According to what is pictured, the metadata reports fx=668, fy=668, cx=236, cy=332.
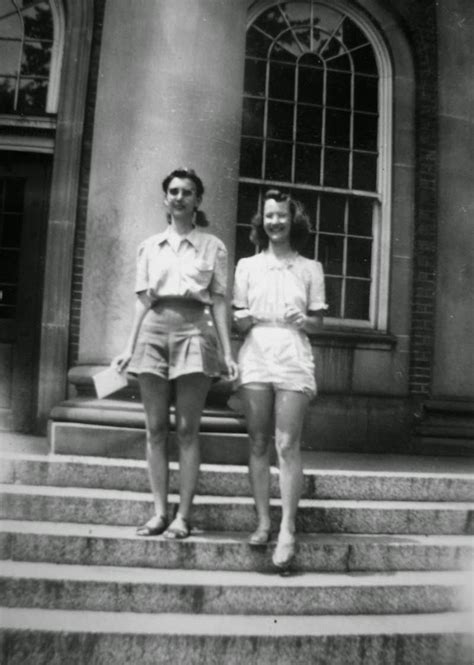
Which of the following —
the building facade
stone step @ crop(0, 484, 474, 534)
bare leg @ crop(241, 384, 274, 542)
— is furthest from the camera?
the building facade

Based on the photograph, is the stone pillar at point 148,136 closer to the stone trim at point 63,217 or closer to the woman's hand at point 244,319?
the stone trim at point 63,217

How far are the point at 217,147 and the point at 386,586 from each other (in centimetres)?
335

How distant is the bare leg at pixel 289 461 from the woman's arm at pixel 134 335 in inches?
35.2

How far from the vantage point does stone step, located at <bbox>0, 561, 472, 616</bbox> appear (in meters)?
3.34

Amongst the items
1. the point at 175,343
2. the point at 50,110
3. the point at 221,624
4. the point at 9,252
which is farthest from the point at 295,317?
the point at 50,110

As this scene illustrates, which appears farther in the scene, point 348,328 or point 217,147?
point 348,328

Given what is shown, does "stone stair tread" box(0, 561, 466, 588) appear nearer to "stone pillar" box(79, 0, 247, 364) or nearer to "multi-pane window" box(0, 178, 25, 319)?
"stone pillar" box(79, 0, 247, 364)

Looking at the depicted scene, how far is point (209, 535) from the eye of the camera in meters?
3.85

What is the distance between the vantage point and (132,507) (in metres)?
4.00

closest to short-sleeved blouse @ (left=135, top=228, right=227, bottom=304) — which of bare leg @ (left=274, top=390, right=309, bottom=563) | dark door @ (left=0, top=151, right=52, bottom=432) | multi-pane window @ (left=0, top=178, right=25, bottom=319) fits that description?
bare leg @ (left=274, top=390, right=309, bottom=563)

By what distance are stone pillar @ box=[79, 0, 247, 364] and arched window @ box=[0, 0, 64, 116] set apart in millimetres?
1787

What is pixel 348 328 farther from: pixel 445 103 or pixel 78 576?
pixel 78 576

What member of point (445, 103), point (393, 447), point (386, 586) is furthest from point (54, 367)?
point (445, 103)

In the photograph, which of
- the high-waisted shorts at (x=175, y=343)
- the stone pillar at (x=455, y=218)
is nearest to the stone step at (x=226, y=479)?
the high-waisted shorts at (x=175, y=343)
